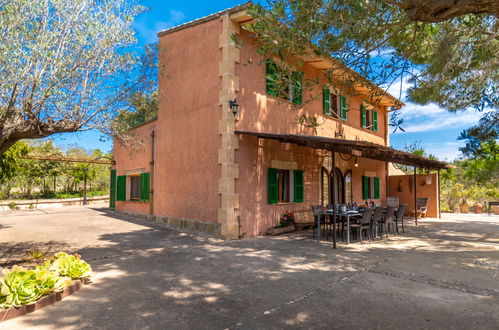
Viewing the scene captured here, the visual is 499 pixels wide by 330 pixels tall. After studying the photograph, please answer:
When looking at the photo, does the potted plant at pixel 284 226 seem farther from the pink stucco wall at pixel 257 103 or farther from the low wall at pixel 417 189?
the low wall at pixel 417 189

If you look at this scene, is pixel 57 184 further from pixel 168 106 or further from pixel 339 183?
pixel 339 183

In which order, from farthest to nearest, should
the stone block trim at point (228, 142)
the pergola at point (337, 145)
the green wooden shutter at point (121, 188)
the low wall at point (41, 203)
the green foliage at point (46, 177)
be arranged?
the green foliage at point (46, 177) → the low wall at point (41, 203) → the green wooden shutter at point (121, 188) → the stone block trim at point (228, 142) → the pergola at point (337, 145)

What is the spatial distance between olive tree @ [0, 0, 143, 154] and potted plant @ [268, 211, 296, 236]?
A: 4879mm

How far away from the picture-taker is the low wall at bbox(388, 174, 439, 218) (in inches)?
508

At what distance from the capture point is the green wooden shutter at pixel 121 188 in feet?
39.4

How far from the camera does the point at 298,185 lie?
896 cm

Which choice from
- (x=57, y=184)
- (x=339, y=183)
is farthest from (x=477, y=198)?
(x=57, y=184)

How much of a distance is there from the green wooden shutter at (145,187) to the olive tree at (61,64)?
13.5ft

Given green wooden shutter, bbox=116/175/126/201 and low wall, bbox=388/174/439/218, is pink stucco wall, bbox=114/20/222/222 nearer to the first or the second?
green wooden shutter, bbox=116/175/126/201

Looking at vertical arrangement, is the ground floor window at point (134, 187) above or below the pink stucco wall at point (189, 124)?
below

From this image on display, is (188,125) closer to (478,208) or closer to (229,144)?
(229,144)

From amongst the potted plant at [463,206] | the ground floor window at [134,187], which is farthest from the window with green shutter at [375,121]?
the ground floor window at [134,187]

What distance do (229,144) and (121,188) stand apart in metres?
7.09

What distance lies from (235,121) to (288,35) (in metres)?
3.56
